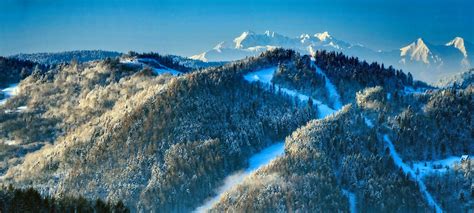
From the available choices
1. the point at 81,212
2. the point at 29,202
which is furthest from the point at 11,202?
the point at 81,212

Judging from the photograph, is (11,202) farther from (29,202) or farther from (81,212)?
(81,212)

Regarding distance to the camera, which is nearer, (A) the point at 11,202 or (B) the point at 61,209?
(A) the point at 11,202

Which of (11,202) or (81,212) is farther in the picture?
(81,212)

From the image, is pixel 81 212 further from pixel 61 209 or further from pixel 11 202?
pixel 11 202
